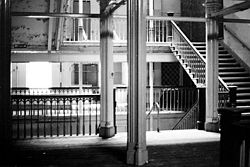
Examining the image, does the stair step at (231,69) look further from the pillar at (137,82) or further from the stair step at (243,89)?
the pillar at (137,82)

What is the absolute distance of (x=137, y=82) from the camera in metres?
5.68

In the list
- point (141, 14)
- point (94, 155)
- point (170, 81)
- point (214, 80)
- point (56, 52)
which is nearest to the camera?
point (141, 14)

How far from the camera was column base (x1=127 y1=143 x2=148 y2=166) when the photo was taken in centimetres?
563

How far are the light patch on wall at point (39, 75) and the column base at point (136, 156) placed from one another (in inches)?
432

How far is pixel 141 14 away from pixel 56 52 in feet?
23.3

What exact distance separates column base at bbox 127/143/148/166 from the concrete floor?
0.36 ft

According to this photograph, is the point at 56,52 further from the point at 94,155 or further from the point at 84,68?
the point at 94,155

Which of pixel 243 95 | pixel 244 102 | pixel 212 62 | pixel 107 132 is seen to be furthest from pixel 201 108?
pixel 107 132

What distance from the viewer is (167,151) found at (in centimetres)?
653

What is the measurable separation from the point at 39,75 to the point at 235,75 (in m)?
9.29

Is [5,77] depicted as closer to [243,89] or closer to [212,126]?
[212,126]

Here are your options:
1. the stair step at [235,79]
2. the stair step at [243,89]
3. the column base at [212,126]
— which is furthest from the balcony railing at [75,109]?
the column base at [212,126]

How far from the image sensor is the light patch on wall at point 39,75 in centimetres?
1603

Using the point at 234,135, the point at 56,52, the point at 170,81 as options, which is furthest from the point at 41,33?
the point at 234,135
